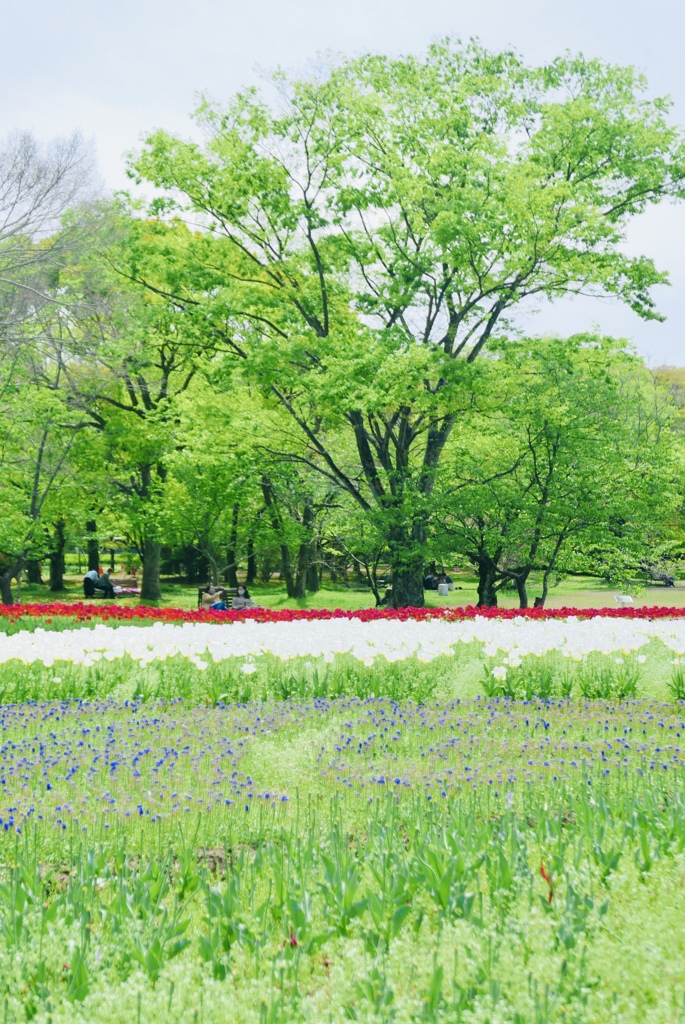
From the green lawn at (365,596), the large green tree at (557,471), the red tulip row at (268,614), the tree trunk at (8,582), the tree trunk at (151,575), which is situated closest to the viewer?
the red tulip row at (268,614)

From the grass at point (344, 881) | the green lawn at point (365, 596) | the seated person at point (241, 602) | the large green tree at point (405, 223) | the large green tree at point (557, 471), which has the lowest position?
the green lawn at point (365, 596)

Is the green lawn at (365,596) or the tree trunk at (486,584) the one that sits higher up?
the tree trunk at (486,584)

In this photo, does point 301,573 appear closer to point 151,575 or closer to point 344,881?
point 151,575

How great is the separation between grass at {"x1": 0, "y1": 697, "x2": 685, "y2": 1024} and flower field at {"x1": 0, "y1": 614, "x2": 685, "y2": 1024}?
0.5 inches

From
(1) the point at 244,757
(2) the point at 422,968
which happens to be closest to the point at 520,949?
(2) the point at 422,968

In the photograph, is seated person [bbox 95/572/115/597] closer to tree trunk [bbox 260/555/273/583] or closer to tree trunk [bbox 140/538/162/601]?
tree trunk [bbox 140/538/162/601]

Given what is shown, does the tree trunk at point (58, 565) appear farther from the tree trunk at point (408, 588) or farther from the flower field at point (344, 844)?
the flower field at point (344, 844)

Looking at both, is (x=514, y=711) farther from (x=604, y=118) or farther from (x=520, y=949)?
(x=604, y=118)

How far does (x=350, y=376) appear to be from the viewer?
15.9m

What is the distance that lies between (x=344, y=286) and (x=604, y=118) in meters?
6.07

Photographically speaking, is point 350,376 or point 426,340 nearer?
point 350,376

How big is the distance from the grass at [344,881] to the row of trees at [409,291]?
35.6ft

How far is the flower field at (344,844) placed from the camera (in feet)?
8.64

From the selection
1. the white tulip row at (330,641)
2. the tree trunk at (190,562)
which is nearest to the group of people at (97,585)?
the tree trunk at (190,562)
